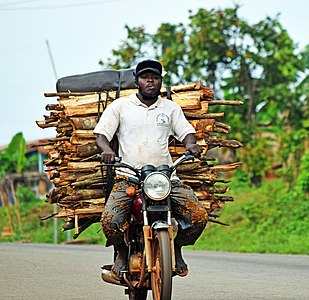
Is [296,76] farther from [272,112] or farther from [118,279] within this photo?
[118,279]

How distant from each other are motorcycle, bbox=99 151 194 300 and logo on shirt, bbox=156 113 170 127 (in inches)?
17.6

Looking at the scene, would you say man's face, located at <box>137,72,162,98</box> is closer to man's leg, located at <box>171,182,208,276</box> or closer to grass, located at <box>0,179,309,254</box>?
man's leg, located at <box>171,182,208,276</box>

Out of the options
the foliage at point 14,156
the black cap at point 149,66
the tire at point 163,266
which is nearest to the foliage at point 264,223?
the foliage at point 14,156

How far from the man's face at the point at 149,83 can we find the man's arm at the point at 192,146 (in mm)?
468

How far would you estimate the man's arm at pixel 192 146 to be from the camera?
7.16m

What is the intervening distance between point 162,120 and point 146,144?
262 mm

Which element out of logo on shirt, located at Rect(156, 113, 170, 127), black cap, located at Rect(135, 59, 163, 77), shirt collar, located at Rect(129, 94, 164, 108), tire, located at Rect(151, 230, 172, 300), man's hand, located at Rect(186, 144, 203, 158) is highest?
black cap, located at Rect(135, 59, 163, 77)

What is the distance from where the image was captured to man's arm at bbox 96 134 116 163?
276 inches

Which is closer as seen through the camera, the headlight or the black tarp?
the headlight

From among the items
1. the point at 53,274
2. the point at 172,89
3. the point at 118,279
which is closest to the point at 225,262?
the point at 53,274

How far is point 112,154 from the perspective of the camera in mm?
7020

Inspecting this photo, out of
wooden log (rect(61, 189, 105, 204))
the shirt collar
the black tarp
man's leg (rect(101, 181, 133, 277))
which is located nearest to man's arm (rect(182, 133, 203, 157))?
the shirt collar

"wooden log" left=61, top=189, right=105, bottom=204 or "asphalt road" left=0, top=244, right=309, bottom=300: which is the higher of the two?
"wooden log" left=61, top=189, right=105, bottom=204

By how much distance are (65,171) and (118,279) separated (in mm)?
1417
